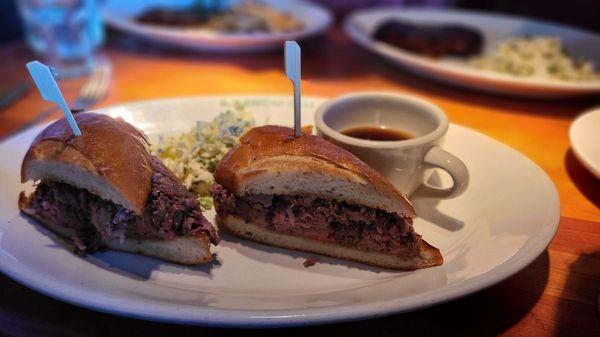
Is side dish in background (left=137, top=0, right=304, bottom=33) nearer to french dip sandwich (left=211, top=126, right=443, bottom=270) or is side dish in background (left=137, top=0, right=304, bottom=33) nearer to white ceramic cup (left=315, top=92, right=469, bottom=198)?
white ceramic cup (left=315, top=92, right=469, bottom=198)

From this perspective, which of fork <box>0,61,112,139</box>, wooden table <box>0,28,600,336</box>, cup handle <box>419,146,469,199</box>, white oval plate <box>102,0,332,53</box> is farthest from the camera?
white oval plate <box>102,0,332,53</box>

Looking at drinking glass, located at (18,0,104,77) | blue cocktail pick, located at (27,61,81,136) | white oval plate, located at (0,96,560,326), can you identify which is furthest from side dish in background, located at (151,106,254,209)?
drinking glass, located at (18,0,104,77)

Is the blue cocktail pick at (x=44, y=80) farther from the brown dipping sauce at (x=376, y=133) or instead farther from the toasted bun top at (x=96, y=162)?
the brown dipping sauce at (x=376, y=133)

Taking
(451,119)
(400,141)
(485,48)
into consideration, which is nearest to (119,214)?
(400,141)

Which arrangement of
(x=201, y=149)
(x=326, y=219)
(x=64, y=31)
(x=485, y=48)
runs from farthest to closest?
(x=485, y=48) < (x=64, y=31) < (x=201, y=149) < (x=326, y=219)

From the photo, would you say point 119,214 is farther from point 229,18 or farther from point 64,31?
point 229,18
